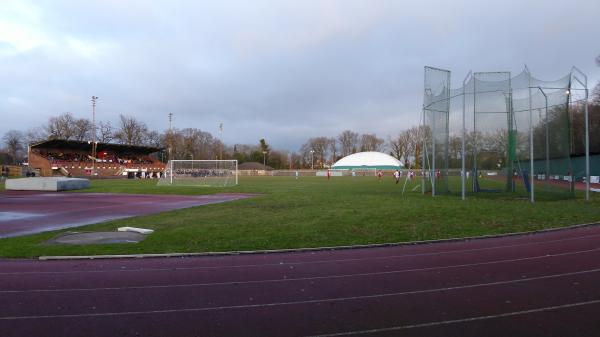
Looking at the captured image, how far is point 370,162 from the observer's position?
384 ft

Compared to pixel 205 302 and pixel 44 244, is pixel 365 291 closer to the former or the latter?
pixel 205 302

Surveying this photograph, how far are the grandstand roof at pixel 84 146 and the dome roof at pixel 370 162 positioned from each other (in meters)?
48.5

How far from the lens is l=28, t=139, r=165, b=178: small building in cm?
7900

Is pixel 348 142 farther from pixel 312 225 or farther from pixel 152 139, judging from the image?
pixel 312 225

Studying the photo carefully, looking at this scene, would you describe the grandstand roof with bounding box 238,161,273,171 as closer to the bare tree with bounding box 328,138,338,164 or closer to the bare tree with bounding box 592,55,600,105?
the bare tree with bounding box 328,138,338,164

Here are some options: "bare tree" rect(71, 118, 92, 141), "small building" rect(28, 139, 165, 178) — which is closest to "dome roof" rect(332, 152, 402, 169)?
"small building" rect(28, 139, 165, 178)

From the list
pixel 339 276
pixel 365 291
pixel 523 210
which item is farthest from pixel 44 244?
pixel 523 210

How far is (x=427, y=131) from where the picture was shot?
26953mm

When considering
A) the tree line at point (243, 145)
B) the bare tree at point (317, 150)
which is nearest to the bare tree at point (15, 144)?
the tree line at point (243, 145)

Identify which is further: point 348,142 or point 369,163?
point 348,142

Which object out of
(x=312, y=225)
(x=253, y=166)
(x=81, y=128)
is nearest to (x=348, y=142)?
(x=253, y=166)

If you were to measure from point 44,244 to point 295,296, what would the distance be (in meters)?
7.78

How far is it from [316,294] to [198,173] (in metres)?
40.8

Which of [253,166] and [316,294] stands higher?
[253,166]
